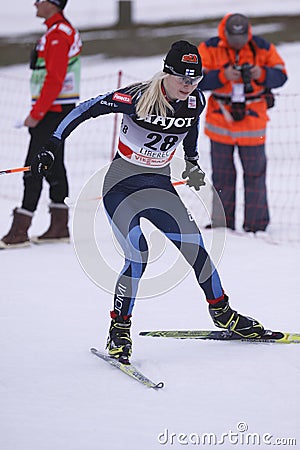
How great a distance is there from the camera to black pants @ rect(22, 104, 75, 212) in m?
6.39

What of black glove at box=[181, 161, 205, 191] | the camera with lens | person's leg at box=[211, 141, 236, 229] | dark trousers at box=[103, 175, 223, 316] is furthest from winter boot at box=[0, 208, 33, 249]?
dark trousers at box=[103, 175, 223, 316]

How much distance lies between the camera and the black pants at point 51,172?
639cm

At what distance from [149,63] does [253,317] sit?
8899mm

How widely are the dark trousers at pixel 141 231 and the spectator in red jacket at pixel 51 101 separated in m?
1.84

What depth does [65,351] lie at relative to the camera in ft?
15.4

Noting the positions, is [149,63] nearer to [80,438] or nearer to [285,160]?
[285,160]

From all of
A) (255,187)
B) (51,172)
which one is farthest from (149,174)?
(255,187)

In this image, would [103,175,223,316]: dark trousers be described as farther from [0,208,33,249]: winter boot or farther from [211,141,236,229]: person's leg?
[211,141,236,229]: person's leg

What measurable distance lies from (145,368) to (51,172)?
7.60ft

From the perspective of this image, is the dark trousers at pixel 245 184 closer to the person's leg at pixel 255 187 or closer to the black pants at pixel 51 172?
the person's leg at pixel 255 187

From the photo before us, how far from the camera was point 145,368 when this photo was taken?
4.45 meters

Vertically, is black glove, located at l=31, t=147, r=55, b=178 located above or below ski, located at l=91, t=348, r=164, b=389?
above

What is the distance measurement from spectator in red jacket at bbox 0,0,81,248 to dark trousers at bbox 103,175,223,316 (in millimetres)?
1837

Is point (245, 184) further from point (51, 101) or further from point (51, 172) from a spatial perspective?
point (51, 101)
